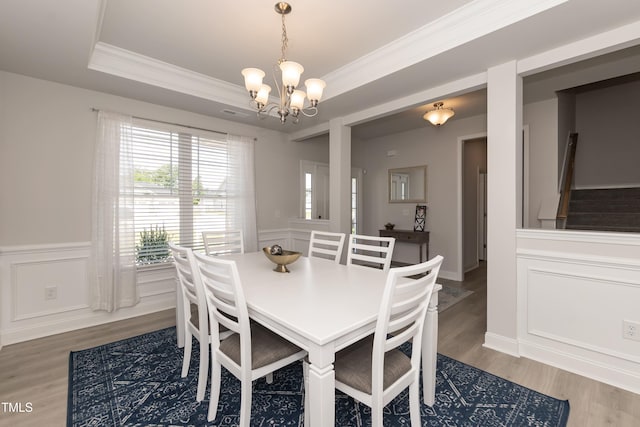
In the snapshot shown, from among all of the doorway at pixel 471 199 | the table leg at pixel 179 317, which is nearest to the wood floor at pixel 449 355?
the table leg at pixel 179 317

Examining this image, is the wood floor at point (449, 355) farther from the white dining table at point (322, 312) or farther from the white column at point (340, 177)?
the white column at point (340, 177)

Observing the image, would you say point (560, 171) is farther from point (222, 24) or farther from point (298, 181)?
point (222, 24)

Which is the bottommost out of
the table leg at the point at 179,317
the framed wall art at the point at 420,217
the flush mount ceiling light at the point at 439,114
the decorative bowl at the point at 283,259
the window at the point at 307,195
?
the table leg at the point at 179,317

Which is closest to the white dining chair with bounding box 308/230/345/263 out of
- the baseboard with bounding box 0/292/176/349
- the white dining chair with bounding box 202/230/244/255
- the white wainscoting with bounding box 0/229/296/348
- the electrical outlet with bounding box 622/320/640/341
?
the white dining chair with bounding box 202/230/244/255

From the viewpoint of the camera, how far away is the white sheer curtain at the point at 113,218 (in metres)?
3.04

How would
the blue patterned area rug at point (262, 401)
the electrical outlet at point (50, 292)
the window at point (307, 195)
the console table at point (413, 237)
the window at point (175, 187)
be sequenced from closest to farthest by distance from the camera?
the blue patterned area rug at point (262, 401) < the electrical outlet at point (50, 292) < the window at point (175, 187) < the console table at point (413, 237) < the window at point (307, 195)

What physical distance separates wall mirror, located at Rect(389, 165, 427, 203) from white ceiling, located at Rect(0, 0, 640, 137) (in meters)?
2.15

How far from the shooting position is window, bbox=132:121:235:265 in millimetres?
3340

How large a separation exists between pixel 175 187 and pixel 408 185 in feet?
12.7

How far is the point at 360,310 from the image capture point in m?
1.41

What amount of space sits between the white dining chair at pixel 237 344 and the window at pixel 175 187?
2.19 m

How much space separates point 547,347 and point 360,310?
191cm

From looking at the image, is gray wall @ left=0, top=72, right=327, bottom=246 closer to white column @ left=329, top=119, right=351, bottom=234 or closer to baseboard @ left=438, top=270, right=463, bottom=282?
white column @ left=329, top=119, right=351, bottom=234

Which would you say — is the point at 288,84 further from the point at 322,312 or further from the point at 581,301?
the point at 581,301
